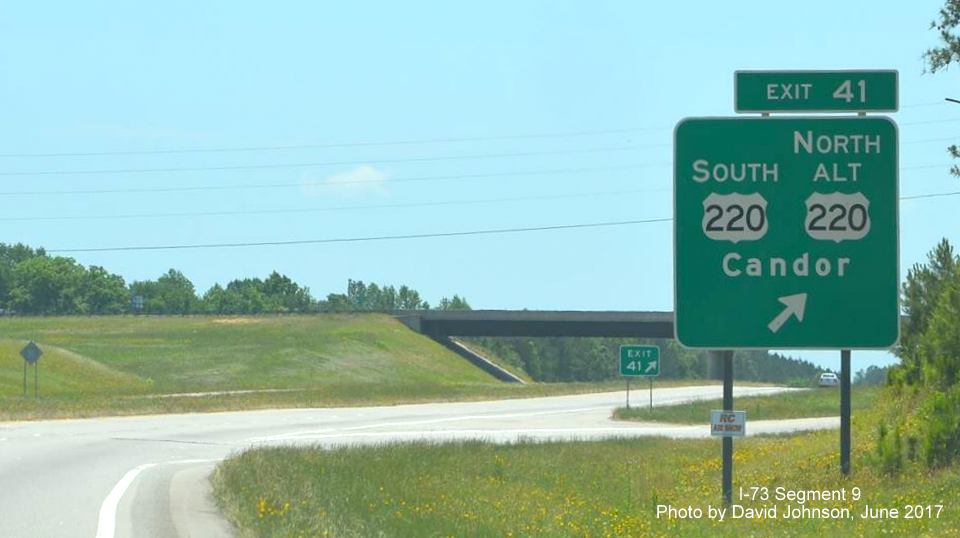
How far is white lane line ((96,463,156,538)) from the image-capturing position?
15.6m

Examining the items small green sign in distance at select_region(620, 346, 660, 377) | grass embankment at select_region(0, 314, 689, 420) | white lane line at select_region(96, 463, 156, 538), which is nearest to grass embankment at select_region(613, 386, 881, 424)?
small green sign in distance at select_region(620, 346, 660, 377)

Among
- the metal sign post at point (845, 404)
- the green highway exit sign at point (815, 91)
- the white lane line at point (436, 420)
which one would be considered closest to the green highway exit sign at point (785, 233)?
the green highway exit sign at point (815, 91)

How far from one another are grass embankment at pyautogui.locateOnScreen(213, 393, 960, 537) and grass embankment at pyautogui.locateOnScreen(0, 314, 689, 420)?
29418mm

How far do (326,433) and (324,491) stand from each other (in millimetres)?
20554

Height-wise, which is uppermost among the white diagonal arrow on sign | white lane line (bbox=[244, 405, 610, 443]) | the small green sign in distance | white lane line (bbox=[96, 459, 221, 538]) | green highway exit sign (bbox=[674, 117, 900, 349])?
green highway exit sign (bbox=[674, 117, 900, 349])

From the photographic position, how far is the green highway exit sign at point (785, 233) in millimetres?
13203

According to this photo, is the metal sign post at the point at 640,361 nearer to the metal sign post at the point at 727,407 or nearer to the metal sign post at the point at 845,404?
the metal sign post at the point at 845,404

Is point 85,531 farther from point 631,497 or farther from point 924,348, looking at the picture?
point 924,348

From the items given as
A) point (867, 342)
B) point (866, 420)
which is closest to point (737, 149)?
point (867, 342)

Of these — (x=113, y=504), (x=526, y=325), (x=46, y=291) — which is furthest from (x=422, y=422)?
(x=46, y=291)

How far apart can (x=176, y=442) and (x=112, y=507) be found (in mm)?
15959

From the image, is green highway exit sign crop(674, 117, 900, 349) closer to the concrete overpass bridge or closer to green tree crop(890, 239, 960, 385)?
green tree crop(890, 239, 960, 385)

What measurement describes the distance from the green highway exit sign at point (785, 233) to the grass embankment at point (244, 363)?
41770 millimetres

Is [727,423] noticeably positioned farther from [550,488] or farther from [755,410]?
[755,410]
